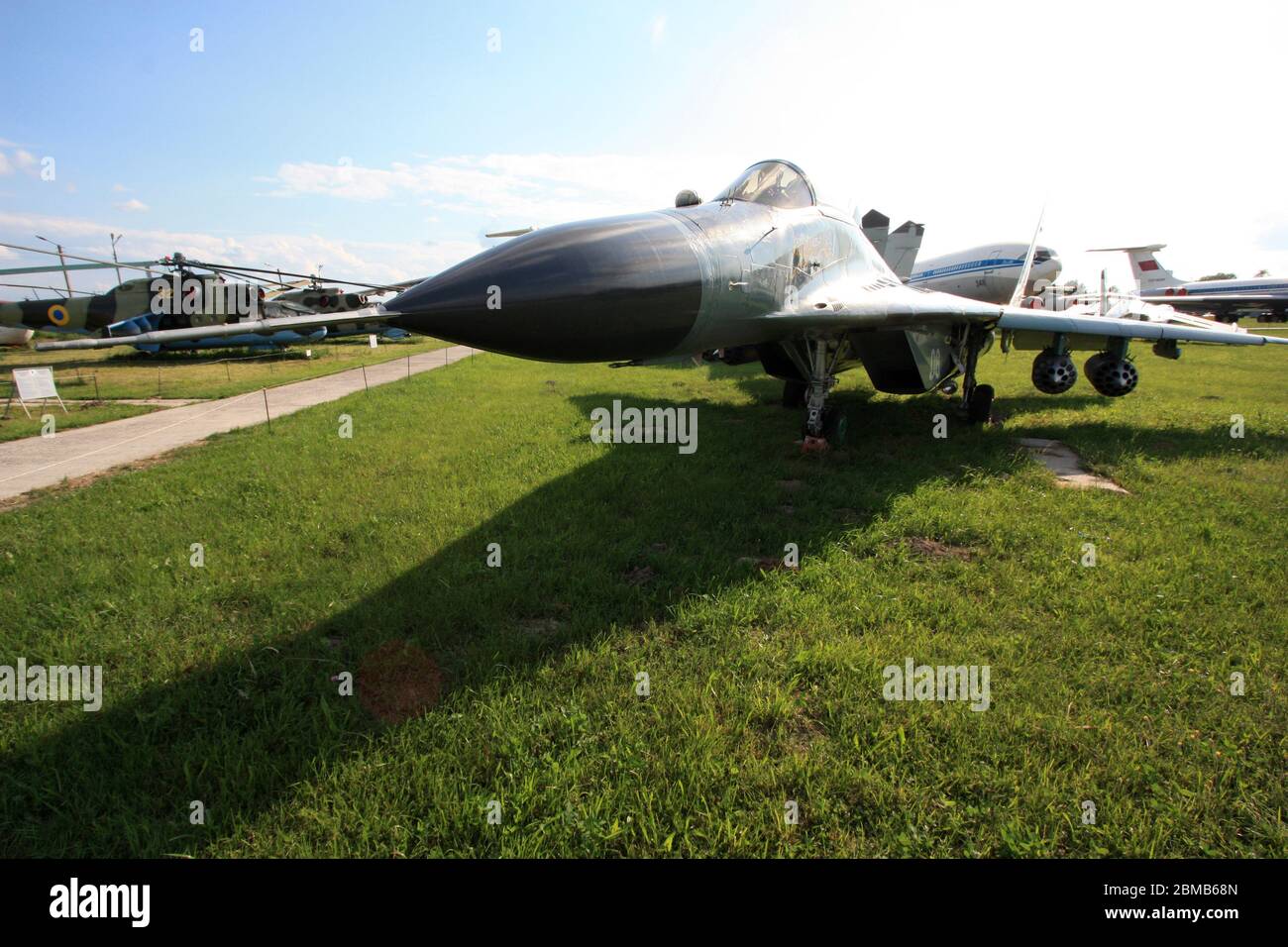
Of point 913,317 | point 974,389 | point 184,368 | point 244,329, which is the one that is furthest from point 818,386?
point 184,368

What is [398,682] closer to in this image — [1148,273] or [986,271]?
[986,271]

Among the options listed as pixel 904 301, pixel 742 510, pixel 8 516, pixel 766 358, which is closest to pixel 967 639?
pixel 742 510

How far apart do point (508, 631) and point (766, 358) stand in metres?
6.35

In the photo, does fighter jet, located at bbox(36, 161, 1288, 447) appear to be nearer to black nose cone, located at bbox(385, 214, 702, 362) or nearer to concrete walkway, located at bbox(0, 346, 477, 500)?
black nose cone, located at bbox(385, 214, 702, 362)

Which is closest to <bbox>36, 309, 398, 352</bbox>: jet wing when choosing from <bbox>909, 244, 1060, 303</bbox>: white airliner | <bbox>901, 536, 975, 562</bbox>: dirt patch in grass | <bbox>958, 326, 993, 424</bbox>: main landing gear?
<bbox>901, 536, 975, 562</bbox>: dirt patch in grass

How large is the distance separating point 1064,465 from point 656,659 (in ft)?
22.1

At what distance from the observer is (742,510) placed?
604 centimetres

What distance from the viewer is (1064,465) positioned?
757 centimetres

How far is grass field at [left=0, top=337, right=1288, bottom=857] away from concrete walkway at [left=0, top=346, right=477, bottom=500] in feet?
6.40

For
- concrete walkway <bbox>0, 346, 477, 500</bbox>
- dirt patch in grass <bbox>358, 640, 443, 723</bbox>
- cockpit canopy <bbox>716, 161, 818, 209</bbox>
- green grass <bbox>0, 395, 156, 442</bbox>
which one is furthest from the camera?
green grass <bbox>0, 395, 156, 442</bbox>

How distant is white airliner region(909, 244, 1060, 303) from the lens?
20938mm

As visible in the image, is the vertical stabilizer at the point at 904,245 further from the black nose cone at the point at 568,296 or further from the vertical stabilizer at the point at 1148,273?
the vertical stabilizer at the point at 1148,273

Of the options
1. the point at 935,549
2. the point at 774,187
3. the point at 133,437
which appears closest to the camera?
the point at 935,549
